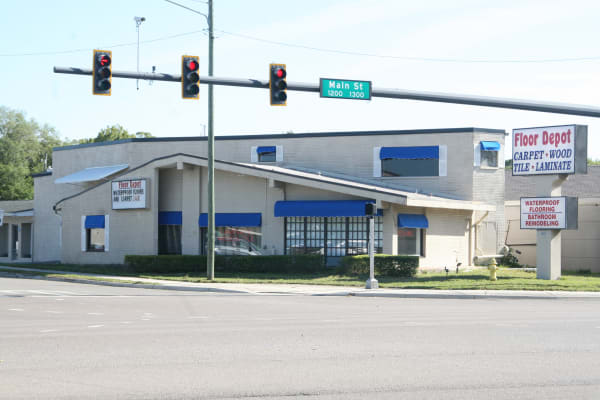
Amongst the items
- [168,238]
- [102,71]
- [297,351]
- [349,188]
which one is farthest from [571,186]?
[297,351]

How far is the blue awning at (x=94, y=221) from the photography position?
122 feet

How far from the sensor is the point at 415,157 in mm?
35281

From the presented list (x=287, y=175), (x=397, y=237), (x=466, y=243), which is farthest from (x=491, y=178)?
(x=287, y=175)

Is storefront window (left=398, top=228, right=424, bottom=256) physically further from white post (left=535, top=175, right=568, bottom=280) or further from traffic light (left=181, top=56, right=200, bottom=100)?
traffic light (left=181, top=56, right=200, bottom=100)

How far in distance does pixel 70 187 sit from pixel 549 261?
96.3 feet

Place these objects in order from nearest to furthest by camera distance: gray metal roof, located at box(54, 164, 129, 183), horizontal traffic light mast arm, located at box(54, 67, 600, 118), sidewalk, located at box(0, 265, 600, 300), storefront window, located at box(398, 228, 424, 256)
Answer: horizontal traffic light mast arm, located at box(54, 67, 600, 118), sidewalk, located at box(0, 265, 600, 300), storefront window, located at box(398, 228, 424, 256), gray metal roof, located at box(54, 164, 129, 183)

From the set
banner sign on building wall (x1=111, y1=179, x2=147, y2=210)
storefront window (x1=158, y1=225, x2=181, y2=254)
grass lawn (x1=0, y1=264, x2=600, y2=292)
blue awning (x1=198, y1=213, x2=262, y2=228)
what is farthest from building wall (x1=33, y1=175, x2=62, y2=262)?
blue awning (x1=198, y1=213, x2=262, y2=228)

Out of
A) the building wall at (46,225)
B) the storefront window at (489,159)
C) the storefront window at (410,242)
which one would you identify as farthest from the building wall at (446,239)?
the building wall at (46,225)

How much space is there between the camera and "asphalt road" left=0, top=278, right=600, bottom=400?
27.8 ft

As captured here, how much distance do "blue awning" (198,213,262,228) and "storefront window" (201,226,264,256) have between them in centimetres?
40

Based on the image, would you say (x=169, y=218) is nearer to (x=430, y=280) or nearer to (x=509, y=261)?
(x=430, y=280)

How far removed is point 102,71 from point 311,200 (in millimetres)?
16577

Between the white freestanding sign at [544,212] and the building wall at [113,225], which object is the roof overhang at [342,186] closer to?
the building wall at [113,225]

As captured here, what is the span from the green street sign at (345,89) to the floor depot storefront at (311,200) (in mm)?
10770
